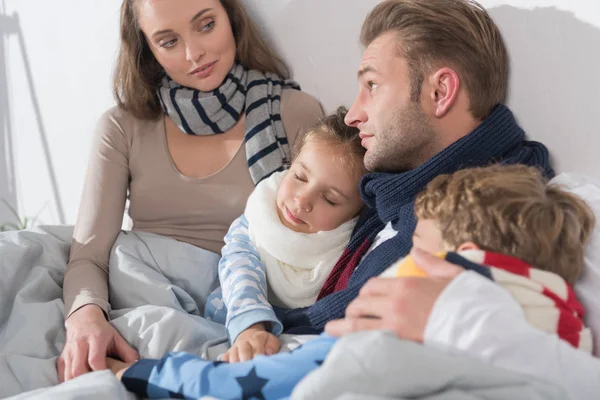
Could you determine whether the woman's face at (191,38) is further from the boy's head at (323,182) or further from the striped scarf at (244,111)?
the boy's head at (323,182)

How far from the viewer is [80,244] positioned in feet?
6.80

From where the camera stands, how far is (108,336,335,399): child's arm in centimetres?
134

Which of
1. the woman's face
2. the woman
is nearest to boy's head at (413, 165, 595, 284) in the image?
the woman

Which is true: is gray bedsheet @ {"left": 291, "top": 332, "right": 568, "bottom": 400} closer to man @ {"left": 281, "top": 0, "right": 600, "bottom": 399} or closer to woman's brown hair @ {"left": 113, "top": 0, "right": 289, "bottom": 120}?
man @ {"left": 281, "top": 0, "right": 600, "bottom": 399}

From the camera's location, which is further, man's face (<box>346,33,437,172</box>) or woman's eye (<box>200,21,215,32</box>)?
woman's eye (<box>200,21,215,32</box>)

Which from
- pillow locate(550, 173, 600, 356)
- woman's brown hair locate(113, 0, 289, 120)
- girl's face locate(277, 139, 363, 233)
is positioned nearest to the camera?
pillow locate(550, 173, 600, 356)

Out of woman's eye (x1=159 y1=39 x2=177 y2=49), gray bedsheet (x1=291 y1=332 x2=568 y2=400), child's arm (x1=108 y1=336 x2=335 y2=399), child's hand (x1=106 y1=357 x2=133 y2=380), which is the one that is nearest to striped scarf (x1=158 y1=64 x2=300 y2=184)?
woman's eye (x1=159 y1=39 x2=177 y2=49)

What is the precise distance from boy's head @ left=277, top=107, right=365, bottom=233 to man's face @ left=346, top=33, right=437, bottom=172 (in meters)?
0.05

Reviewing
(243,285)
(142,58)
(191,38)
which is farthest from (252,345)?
(142,58)

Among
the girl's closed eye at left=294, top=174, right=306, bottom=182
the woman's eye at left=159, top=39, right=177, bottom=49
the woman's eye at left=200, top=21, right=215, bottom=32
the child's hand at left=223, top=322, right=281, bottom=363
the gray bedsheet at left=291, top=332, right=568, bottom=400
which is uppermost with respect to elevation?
the woman's eye at left=200, top=21, right=215, bottom=32

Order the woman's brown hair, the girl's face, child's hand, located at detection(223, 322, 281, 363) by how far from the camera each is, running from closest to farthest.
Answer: child's hand, located at detection(223, 322, 281, 363)
the girl's face
the woman's brown hair

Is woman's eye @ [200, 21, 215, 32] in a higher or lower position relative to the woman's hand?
higher

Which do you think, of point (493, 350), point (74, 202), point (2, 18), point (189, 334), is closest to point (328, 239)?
point (189, 334)

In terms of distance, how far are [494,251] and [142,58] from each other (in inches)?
51.0
